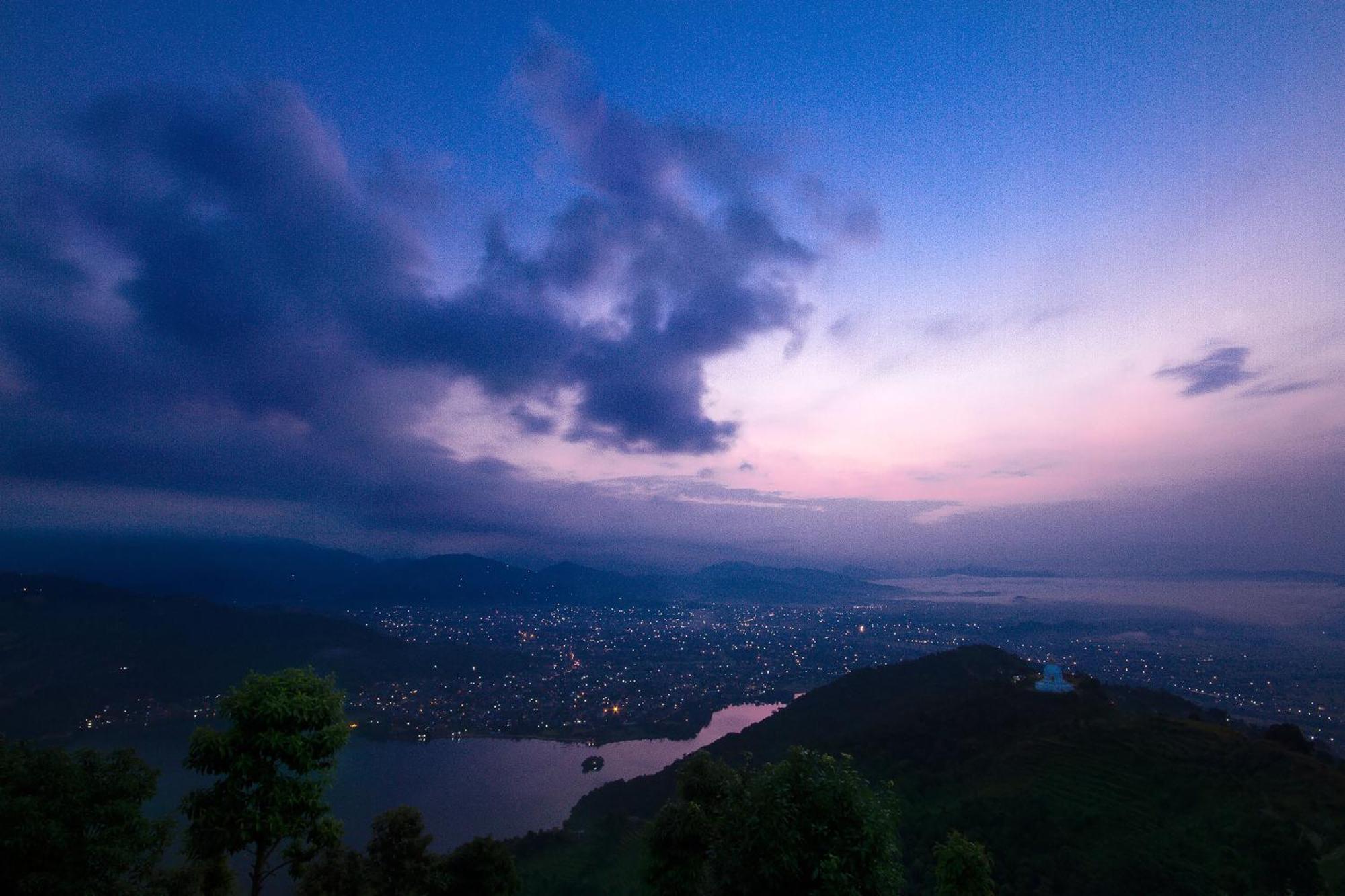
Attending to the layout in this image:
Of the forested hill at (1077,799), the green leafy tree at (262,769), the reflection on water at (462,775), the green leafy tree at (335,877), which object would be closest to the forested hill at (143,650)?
the reflection on water at (462,775)

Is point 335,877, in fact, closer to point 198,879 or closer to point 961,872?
point 198,879

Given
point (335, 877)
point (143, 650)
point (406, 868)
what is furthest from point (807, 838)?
point (143, 650)

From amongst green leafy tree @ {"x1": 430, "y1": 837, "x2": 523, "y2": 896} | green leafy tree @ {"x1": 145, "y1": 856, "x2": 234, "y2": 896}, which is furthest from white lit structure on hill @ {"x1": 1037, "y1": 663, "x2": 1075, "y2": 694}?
green leafy tree @ {"x1": 145, "y1": 856, "x2": 234, "y2": 896}

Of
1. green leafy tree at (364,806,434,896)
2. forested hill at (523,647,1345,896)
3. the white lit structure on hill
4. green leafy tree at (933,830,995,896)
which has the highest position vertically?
green leafy tree at (933,830,995,896)

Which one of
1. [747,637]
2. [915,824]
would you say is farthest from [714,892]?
[747,637]

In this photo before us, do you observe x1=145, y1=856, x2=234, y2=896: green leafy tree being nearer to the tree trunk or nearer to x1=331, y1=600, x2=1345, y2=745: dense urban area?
the tree trunk

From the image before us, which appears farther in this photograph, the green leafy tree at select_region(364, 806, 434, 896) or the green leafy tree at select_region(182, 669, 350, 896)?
the green leafy tree at select_region(364, 806, 434, 896)

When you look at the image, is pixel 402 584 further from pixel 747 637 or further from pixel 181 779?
pixel 181 779
